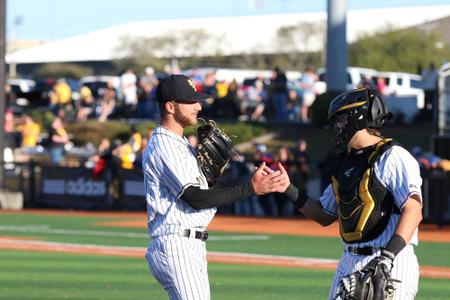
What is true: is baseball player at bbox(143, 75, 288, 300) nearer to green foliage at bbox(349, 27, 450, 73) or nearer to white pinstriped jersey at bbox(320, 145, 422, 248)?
white pinstriped jersey at bbox(320, 145, 422, 248)

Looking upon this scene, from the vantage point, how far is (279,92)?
33906 millimetres

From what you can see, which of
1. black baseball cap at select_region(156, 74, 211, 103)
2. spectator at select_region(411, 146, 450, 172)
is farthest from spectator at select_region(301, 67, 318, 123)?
black baseball cap at select_region(156, 74, 211, 103)

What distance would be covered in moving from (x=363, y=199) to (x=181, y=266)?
118 centimetres

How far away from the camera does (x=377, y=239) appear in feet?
20.3

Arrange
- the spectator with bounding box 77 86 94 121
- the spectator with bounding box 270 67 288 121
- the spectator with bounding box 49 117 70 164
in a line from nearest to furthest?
the spectator with bounding box 49 117 70 164 → the spectator with bounding box 270 67 288 121 → the spectator with bounding box 77 86 94 121

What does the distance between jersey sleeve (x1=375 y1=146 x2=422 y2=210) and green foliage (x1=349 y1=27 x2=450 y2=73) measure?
179 feet

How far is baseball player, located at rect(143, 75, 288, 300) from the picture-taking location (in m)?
6.66

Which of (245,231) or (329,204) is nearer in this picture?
(329,204)

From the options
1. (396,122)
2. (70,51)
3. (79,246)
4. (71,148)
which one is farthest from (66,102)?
(70,51)

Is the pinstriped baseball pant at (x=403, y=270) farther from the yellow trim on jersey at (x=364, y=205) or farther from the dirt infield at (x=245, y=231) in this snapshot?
the dirt infield at (x=245, y=231)

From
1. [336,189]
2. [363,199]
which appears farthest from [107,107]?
[363,199]

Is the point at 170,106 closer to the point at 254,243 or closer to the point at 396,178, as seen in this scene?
the point at 396,178

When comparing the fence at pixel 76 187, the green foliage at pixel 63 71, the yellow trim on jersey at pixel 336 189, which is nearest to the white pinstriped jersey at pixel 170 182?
the yellow trim on jersey at pixel 336 189

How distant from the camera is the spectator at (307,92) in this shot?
112ft
